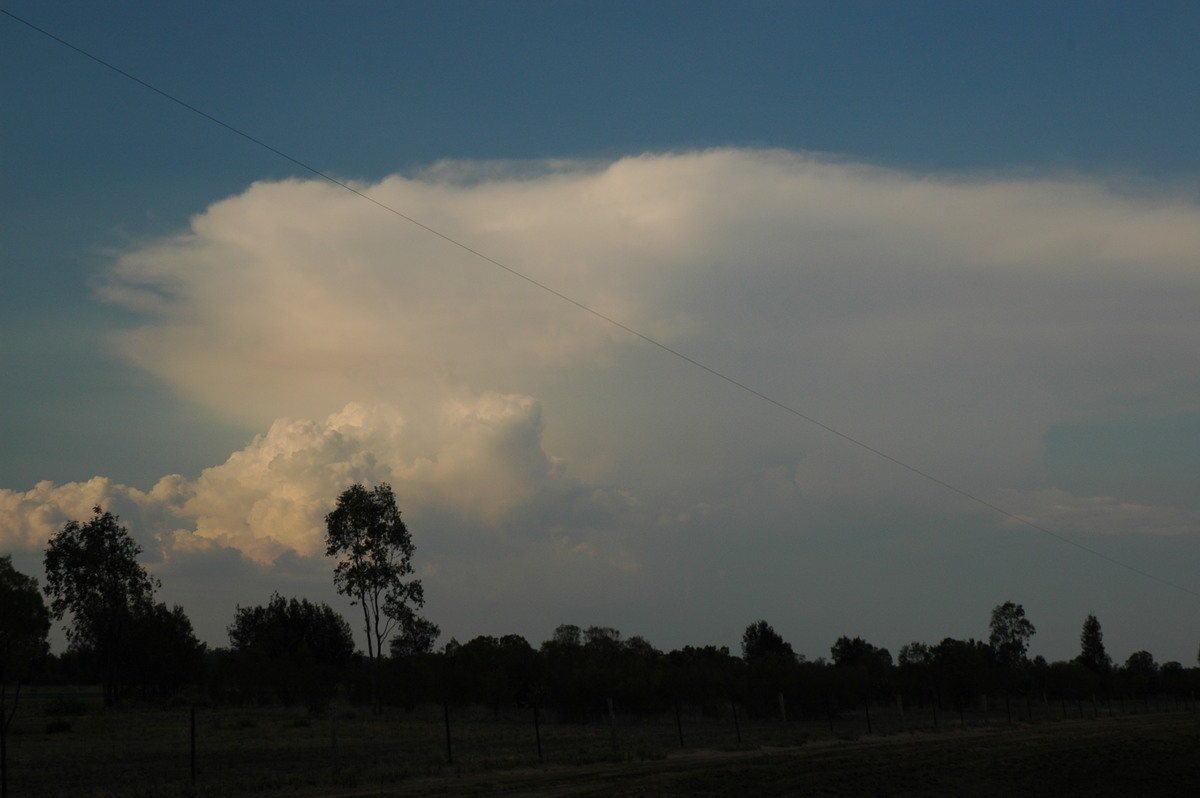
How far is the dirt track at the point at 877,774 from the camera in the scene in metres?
22.7

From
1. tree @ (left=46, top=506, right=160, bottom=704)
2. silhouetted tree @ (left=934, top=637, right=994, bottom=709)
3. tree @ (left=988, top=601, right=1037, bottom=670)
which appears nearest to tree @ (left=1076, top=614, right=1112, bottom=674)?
tree @ (left=988, top=601, right=1037, bottom=670)

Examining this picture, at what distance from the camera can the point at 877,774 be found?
25984mm

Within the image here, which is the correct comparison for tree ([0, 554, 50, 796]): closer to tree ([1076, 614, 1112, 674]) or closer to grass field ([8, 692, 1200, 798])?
grass field ([8, 692, 1200, 798])

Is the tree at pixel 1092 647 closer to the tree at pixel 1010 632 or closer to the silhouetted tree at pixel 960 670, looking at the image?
the tree at pixel 1010 632

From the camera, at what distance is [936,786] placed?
967 inches

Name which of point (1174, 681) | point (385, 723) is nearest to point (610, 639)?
point (1174, 681)

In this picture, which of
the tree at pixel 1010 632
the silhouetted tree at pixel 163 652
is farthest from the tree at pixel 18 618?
the tree at pixel 1010 632

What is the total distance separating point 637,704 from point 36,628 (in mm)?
35293

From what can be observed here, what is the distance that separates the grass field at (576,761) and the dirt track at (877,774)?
7cm

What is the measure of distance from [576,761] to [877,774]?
9.25m

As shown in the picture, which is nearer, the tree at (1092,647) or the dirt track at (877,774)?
the dirt track at (877,774)

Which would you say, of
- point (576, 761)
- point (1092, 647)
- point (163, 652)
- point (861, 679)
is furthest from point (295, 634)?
point (1092, 647)

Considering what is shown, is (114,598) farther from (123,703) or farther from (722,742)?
(722,742)

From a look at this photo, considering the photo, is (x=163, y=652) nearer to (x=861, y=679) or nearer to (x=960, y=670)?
(x=861, y=679)
